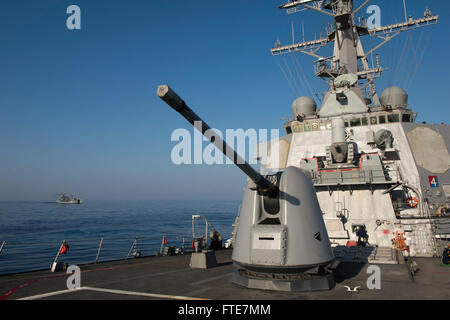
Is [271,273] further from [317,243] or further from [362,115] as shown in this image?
[362,115]

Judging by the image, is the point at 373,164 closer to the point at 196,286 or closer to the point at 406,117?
the point at 406,117

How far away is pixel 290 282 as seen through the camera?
210 inches

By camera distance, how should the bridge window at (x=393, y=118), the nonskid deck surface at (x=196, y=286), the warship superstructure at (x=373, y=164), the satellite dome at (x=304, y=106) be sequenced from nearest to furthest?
the nonskid deck surface at (x=196, y=286)
the warship superstructure at (x=373, y=164)
the bridge window at (x=393, y=118)
the satellite dome at (x=304, y=106)

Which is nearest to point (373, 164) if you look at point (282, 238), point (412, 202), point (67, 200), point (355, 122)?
point (412, 202)

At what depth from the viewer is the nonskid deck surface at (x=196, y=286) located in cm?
507

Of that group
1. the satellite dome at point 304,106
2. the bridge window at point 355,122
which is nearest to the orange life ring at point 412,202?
the bridge window at point 355,122

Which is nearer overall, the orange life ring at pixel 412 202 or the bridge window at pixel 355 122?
→ the orange life ring at pixel 412 202

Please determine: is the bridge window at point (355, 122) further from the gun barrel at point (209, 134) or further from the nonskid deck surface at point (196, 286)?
the gun barrel at point (209, 134)

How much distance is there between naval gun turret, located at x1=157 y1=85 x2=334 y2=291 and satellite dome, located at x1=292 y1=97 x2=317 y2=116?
1625 centimetres

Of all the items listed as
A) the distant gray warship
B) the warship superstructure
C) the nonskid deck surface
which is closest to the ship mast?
the warship superstructure

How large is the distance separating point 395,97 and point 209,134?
18840mm
